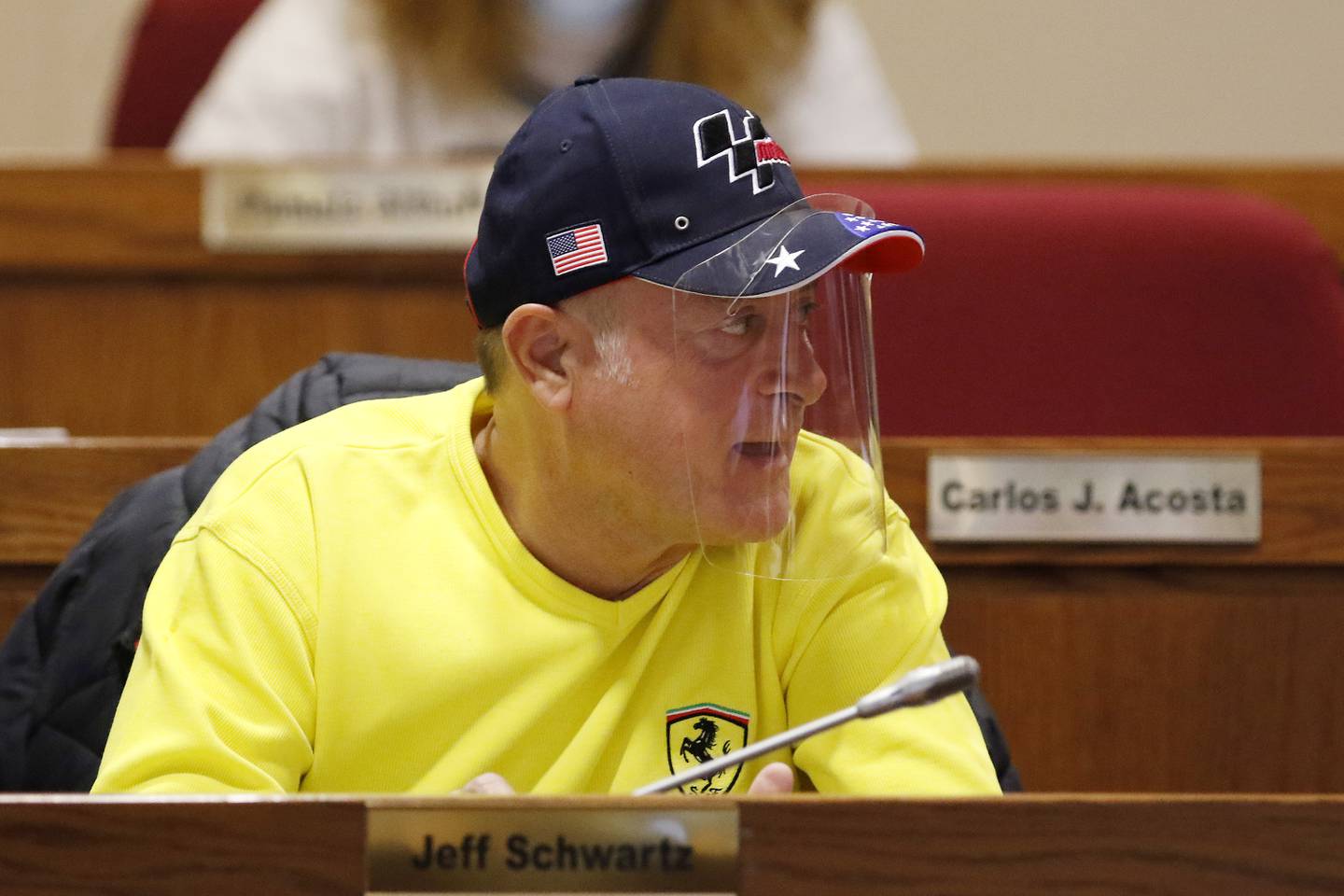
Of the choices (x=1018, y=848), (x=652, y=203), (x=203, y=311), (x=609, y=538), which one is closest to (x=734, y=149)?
(x=652, y=203)

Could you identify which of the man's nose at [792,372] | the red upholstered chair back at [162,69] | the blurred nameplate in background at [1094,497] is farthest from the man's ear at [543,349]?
the red upholstered chair back at [162,69]

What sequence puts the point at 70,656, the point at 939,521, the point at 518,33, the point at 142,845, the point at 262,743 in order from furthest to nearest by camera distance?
the point at 518,33, the point at 939,521, the point at 70,656, the point at 262,743, the point at 142,845

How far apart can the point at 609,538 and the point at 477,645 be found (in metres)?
0.09

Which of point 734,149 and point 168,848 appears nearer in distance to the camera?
point 168,848

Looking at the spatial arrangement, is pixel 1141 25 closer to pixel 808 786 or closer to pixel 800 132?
pixel 800 132

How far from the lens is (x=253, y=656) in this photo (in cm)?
81

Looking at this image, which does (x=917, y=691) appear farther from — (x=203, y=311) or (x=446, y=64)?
(x=446, y=64)

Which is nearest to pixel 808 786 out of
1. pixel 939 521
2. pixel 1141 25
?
pixel 939 521

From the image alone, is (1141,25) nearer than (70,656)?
No

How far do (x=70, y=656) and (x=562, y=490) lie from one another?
0.36 meters

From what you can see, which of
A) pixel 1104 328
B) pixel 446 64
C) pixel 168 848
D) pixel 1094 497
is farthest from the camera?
pixel 446 64

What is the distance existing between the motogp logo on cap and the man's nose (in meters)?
0.08

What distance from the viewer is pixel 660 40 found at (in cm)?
203

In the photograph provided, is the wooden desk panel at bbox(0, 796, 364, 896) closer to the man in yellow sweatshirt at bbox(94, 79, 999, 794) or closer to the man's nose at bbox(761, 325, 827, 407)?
the man in yellow sweatshirt at bbox(94, 79, 999, 794)
